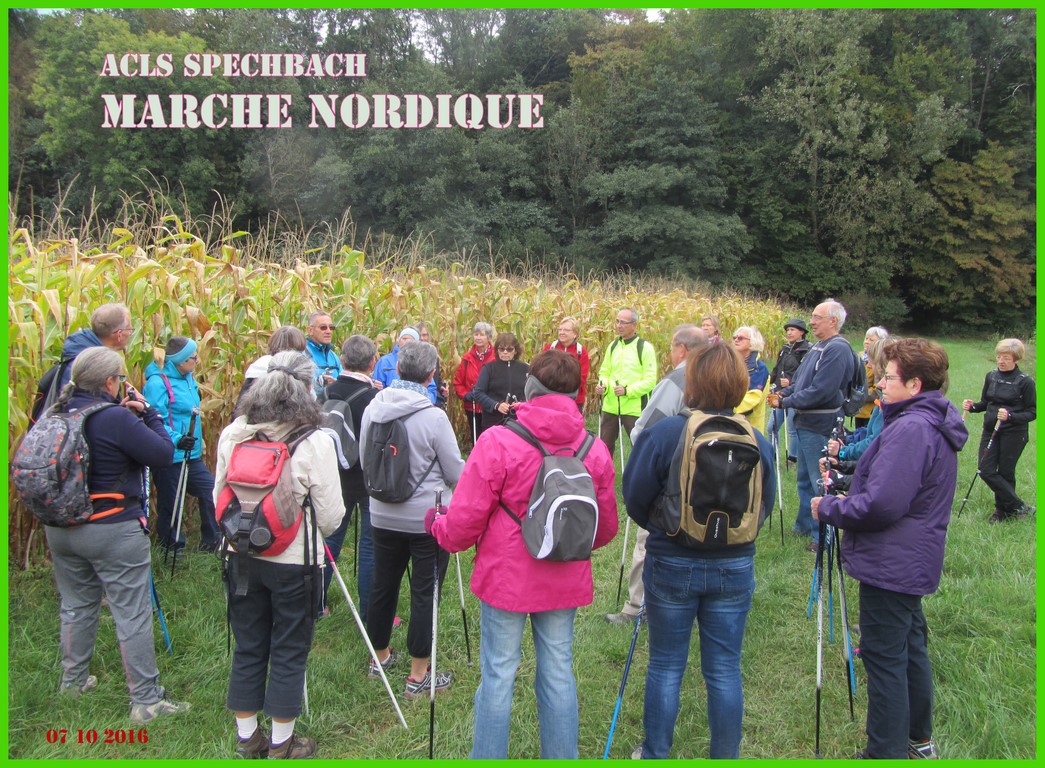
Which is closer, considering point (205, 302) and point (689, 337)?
point (689, 337)

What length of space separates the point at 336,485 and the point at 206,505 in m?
A: 2.59

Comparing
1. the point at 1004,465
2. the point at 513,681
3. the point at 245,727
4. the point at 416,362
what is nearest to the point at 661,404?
the point at 416,362

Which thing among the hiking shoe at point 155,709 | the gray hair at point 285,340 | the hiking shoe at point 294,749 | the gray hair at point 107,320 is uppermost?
the gray hair at point 107,320

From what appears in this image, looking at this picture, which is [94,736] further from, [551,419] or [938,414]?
[938,414]

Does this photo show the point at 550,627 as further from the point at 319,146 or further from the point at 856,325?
the point at 856,325

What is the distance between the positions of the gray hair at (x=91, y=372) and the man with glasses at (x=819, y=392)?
4.69 metres

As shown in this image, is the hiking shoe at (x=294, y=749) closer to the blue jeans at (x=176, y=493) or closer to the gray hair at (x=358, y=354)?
the gray hair at (x=358, y=354)

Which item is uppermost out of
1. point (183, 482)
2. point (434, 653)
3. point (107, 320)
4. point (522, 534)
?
point (107, 320)

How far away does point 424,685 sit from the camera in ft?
11.6

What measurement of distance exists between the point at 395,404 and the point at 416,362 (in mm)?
277

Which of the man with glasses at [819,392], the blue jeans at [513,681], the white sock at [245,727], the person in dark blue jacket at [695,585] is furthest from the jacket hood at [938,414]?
the white sock at [245,727]

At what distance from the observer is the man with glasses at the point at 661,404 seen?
348 cm

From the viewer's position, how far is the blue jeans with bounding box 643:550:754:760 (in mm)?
2684

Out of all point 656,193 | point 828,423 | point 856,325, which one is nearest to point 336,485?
point 828,423
